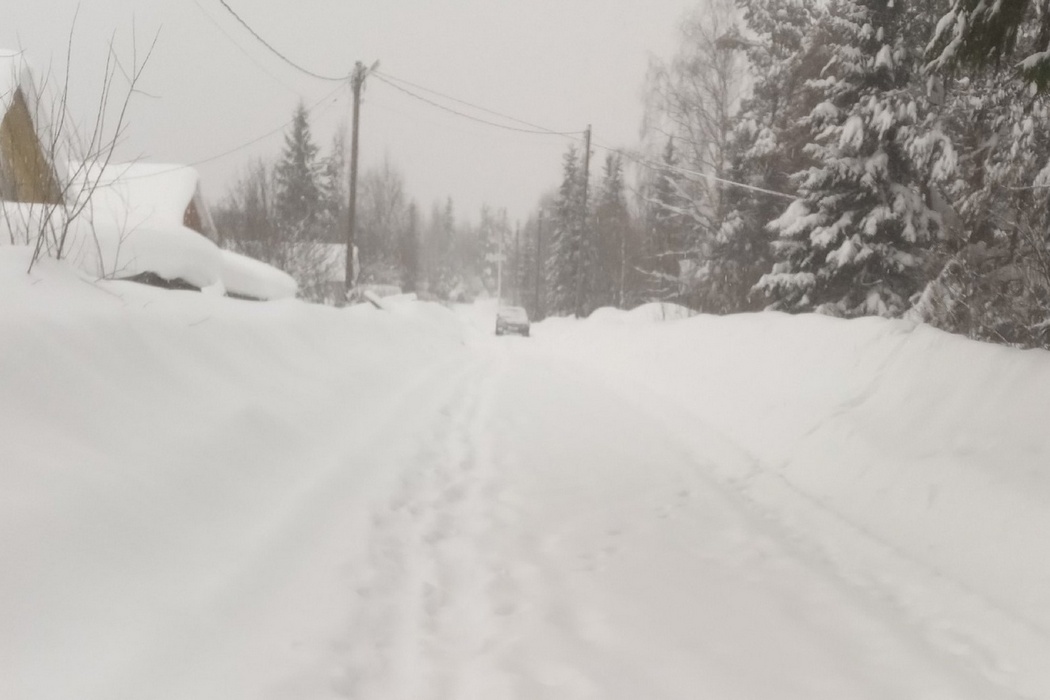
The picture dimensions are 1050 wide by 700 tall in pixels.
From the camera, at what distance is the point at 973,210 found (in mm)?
10688

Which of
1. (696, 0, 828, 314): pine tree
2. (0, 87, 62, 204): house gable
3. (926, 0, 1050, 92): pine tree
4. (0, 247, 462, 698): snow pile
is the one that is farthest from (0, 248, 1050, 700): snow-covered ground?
(696, 0, 828, 314): pine tree

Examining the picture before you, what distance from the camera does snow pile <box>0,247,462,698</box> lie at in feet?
7.82

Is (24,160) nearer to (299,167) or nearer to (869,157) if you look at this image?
(869,157)

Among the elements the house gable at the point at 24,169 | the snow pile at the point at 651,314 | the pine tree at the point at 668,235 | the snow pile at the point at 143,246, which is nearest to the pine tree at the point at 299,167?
the pine tree at the point at 668,235

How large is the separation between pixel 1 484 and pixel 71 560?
0.42 meters

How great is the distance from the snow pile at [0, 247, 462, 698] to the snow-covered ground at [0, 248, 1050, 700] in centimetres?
1

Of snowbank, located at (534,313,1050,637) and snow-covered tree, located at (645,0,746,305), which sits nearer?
snowbank, located at (534,313,1050,637)

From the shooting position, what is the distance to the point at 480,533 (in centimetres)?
413

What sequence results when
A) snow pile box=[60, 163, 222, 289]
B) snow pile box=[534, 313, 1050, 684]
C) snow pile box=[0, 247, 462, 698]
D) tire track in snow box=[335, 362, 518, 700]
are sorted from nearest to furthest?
snow pile box=[0, 247, 462, 698]
tire track in snow box=[335, 362, 518, 700]
snow pile box=[534, 313, 1050, 684]
snow pile box=[60, 163, 222, 289]

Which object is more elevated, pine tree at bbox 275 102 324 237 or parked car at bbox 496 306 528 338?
pine tree at bbox 275 102 324 237

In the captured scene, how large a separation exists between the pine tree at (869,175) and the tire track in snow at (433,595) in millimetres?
10457

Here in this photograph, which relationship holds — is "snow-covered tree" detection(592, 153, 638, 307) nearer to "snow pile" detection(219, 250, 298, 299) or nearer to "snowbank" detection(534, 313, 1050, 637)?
"snow pile" detection(219, 250, 298, 299)

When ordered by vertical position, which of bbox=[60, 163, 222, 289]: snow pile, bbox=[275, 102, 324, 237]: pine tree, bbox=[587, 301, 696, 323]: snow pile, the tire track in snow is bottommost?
the tire track in snow

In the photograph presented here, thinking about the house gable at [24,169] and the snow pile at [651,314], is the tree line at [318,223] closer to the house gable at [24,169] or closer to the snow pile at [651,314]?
the snow pile at [651,314]
